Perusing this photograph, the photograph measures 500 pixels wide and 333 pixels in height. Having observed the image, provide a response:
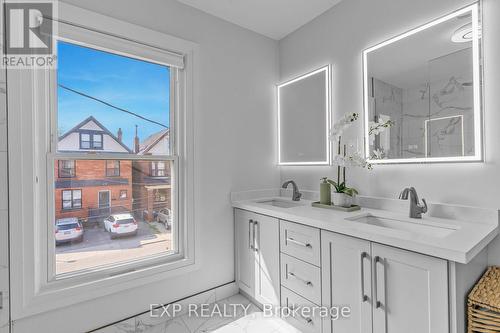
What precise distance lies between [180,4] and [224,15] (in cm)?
39

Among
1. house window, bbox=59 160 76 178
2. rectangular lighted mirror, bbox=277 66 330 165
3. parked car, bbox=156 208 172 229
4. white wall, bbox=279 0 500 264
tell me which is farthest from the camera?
rectangular lighted mirror, bbox=277 66 330 165

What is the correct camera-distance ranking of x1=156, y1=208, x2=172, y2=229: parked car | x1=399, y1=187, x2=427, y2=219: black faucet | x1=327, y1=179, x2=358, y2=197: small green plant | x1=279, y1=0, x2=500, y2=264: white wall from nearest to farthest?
x1=279, y1=0, x2=500, y2=264: white wall, x1=399, y1=187, x2=427, y2=219: black faucet, x1=327, y1=179, x2=358, y2=197: small green plant, x1=156, y1=208, x2=172, y2=229: parked car

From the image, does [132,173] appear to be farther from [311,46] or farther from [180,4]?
[311,46]

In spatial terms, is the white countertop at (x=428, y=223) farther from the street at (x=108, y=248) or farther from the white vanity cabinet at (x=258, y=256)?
the street at (x=108, y=248)

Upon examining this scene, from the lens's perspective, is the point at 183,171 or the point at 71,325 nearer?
the point at 71,325

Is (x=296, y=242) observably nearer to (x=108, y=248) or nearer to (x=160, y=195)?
(x=160, y=195)

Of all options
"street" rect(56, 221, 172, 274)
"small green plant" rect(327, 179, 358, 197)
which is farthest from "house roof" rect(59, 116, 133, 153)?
"small green plant" rect(327, 179, 358, 197)

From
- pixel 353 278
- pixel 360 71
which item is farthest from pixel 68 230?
pixel 360 71

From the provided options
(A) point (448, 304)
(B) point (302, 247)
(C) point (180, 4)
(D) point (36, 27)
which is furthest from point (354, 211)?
(D) point (36, 27)

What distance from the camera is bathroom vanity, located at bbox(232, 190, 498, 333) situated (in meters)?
1.04

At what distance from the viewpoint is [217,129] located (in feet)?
7.30

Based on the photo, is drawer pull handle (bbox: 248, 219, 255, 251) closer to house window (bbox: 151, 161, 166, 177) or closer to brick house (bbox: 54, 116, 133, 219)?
house window (bbox: 151, 161, 166, 177)

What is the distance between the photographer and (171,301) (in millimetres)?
1979

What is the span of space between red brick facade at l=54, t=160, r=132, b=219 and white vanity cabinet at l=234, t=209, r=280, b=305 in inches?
37.3
